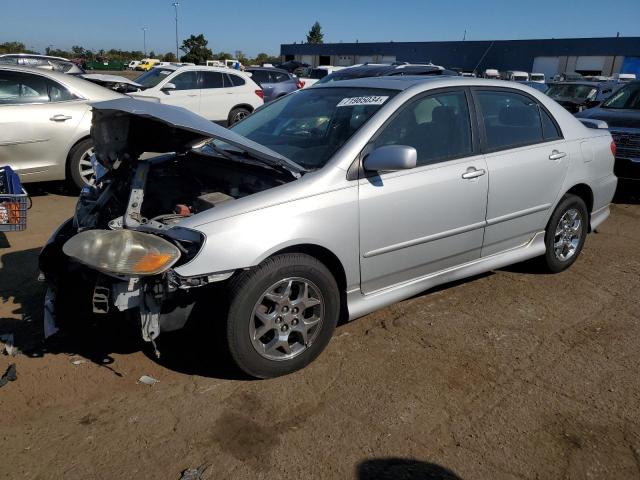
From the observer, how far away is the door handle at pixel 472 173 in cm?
372

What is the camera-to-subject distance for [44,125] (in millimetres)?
6332

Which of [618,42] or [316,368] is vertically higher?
[618,42]

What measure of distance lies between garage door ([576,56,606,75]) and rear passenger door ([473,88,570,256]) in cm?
4962

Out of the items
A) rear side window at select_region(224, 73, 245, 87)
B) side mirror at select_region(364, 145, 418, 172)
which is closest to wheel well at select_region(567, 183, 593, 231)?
side mirror at select_region(364, 145, 418, 172)

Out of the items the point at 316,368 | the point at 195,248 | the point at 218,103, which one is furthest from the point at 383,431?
the point at 218,103

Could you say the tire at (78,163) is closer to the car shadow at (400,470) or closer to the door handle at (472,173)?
the door handle at (472,173)

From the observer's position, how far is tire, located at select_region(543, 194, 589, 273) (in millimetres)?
4578

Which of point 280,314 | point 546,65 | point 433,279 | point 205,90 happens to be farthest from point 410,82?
point 546,65

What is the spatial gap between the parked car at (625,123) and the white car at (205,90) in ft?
24.1

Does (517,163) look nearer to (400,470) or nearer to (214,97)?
(400,470)

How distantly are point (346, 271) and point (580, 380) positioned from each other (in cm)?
152

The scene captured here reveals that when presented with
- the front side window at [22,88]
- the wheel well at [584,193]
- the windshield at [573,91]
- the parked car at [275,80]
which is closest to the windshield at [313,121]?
the wheel well at [584,193]

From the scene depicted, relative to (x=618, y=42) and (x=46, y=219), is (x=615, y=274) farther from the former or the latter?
(x=618, y=42)

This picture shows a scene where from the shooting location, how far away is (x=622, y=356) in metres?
3.49
